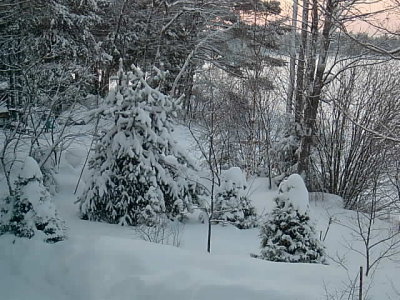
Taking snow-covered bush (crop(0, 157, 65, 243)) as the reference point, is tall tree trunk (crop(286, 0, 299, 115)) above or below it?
above

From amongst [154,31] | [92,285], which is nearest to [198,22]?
[154,31]

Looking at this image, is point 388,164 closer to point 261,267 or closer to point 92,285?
point 261,267

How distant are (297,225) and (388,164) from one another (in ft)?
19.6

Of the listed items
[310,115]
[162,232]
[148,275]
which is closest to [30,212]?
[148,275]

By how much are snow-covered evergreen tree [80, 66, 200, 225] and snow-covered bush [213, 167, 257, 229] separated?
0.82 meters

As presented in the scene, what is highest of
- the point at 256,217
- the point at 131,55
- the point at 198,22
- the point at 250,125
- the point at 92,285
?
the point at 198,22

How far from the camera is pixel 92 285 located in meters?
4.75

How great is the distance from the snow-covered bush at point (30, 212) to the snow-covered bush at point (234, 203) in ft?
13.2

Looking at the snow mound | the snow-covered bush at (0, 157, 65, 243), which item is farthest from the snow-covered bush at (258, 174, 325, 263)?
the snow-covered bush at (0, 157, 65, 243)

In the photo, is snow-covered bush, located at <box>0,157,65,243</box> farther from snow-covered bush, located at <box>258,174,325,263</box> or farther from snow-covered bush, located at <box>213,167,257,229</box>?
snow-covered bush, located at <box>213,167,257,229</box>

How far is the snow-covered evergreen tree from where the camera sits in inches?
352

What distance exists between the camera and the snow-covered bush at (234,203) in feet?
31.5

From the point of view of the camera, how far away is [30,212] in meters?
6.29

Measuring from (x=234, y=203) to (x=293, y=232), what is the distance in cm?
332
